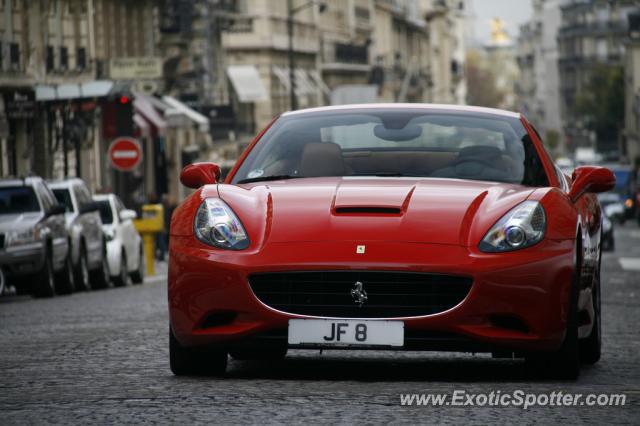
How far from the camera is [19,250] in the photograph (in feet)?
84.1

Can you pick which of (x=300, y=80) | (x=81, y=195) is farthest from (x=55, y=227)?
(x=300, y=80)

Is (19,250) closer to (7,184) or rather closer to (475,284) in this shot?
(7,184)

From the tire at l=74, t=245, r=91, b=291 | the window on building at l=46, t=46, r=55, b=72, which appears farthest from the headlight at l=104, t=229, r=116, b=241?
the window on building at l=46, t=46, r=55, b=72

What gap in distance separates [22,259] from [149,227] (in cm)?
1507

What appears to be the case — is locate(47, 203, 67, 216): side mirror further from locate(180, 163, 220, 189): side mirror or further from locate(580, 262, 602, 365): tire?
locate(180, 163, 220, 189): side mirror

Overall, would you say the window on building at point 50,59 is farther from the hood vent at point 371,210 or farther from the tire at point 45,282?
the hood vent at point 371,210

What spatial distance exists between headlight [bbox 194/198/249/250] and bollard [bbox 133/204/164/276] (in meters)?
30.8

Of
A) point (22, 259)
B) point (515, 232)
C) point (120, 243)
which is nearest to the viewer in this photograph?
point (515, 232)

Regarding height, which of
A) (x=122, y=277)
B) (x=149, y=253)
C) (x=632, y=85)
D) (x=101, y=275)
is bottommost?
(x=149, y=253)

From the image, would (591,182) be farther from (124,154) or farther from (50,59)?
(50,59)

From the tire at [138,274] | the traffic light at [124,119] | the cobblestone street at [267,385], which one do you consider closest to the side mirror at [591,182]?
the cobblestone street at [267,385]

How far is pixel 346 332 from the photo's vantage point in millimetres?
9062

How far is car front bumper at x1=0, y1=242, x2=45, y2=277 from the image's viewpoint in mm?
25469

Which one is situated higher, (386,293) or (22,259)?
(386,293)
